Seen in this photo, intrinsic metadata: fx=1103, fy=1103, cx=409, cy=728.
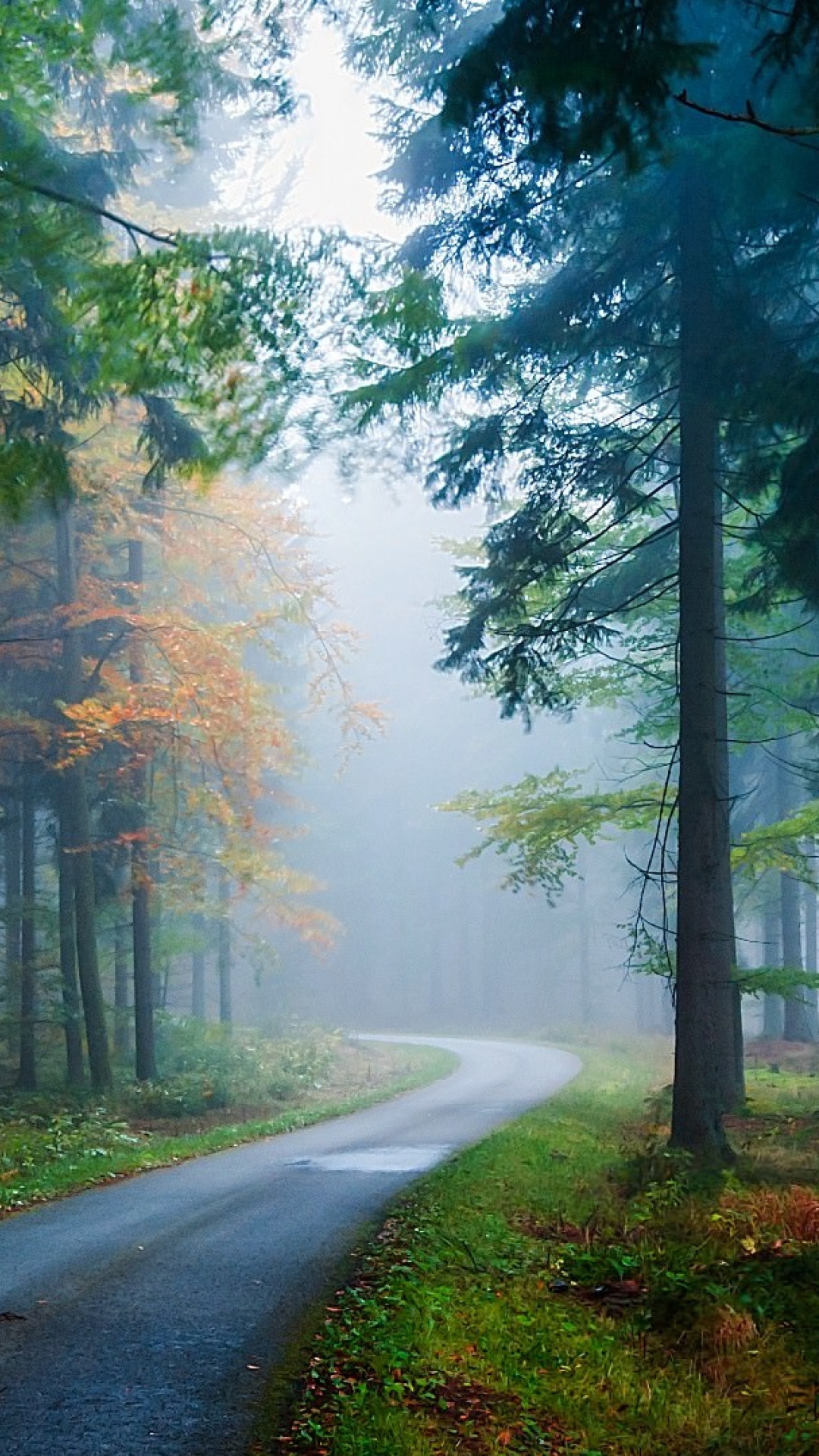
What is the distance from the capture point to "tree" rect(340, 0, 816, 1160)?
9.53m

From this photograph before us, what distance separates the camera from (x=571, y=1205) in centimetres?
982

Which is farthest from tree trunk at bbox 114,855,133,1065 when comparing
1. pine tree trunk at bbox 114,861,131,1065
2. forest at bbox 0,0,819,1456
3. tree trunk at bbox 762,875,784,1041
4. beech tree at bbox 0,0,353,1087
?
beech tree at bbox 0,0,353,1087

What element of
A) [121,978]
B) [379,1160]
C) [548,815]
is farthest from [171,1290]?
[121,978]

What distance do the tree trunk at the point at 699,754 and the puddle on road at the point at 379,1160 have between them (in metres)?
3.08

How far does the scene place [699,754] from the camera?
10875mm

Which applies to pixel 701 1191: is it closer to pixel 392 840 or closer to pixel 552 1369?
pixel 552 1369

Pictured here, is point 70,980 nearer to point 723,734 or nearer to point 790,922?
point 723,734

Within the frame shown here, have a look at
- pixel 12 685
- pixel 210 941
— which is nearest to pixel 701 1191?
pixel 12 685

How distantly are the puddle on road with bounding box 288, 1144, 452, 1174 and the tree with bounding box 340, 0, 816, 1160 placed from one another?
3130 mm

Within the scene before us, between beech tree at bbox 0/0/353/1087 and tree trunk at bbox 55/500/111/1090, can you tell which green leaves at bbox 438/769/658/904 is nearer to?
tree trunk at bbox 55/500/111/1090

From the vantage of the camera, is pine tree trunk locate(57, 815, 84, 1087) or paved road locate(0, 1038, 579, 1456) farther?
pine tree trunk locate(57, 815, 84, 1087)

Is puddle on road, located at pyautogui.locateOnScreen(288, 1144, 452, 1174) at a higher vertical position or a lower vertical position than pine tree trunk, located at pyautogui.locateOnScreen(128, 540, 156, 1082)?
lower

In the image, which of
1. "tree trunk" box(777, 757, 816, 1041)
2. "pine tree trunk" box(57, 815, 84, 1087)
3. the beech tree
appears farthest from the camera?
"tree trunk" box(777, 757, 816, 1041)

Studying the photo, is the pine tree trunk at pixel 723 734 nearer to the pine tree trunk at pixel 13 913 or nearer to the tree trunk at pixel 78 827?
the tree trunk at pixel 78 827
